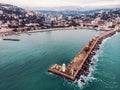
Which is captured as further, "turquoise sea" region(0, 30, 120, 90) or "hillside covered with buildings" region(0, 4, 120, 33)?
"hillside covered with buildings" region(0, 4, 120, 33)

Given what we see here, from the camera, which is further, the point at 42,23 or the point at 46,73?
the point at 42,23

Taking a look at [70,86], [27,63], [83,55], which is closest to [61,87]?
[70,86]

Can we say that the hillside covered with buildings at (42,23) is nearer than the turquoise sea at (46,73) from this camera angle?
No

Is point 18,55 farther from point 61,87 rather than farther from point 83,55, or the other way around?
point 61,87

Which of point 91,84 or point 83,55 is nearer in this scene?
point 91,84

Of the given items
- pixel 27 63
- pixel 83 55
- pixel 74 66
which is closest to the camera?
pixel 74 66

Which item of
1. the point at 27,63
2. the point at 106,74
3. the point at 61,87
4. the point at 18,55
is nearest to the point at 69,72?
the point at 61,87

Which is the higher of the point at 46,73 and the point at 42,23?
the point at 46,73

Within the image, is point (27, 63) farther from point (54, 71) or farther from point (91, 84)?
point (91, 84)

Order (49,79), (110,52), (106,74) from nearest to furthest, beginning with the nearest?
(49,79) < (106,74) < (110,52)
